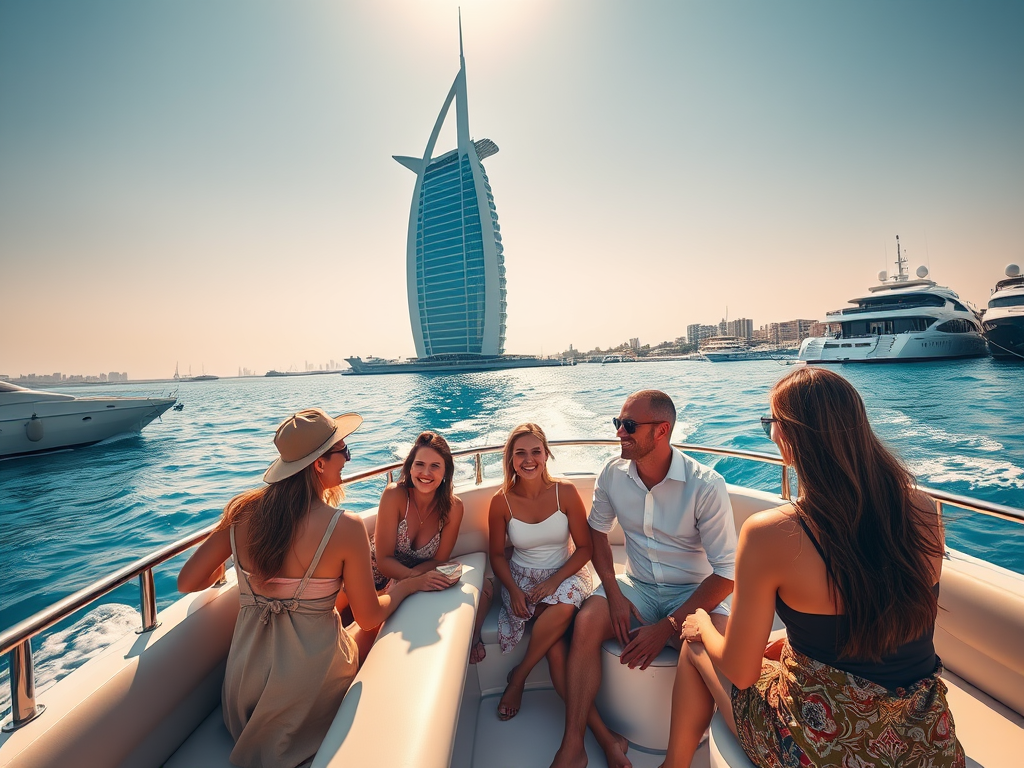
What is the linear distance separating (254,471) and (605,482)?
1094cm

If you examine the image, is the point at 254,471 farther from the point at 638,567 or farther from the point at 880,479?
the point at 880,479

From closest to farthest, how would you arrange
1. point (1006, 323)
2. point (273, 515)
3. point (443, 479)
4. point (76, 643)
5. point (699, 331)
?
point (273, 515), point (443, 479), point (76, 643), point (1006, 323), point (699, 331)

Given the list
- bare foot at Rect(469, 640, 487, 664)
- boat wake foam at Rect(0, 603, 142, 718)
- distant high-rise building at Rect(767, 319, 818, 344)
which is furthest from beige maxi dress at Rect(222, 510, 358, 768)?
distant high-rise building at Rect(767, 319, 818, 344)

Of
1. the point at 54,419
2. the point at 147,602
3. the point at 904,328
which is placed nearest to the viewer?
the point at 147,602

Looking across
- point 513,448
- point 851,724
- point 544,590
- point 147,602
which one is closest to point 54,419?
point 147,602

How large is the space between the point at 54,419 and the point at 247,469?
7.10m

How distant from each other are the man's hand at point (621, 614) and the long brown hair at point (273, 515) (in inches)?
50.7

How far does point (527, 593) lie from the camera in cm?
215

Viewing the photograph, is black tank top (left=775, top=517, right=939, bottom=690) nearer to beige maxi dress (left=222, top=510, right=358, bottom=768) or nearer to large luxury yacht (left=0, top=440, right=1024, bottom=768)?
large luxury yacht (left=0, top=440, right=1024, bottom=768)

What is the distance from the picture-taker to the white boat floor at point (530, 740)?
1.70 meters

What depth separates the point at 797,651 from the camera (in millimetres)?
1096

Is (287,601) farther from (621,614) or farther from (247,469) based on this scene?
(247,469)

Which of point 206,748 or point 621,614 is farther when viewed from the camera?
point 621,614

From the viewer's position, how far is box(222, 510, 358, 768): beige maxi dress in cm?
128
